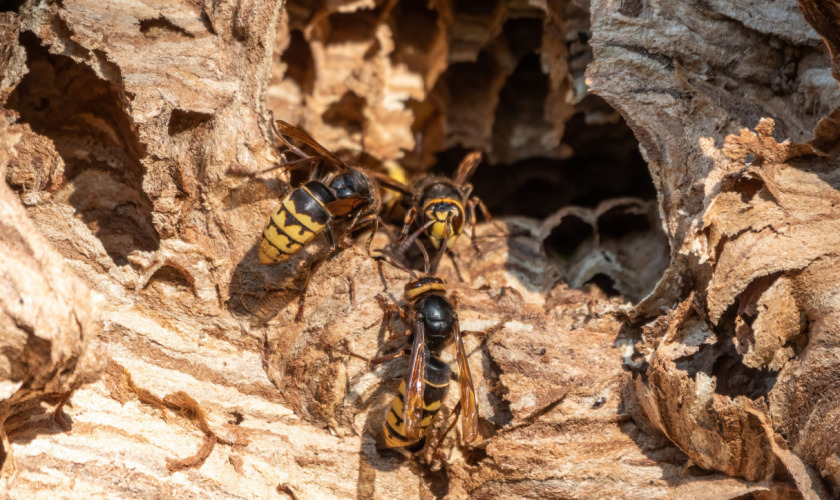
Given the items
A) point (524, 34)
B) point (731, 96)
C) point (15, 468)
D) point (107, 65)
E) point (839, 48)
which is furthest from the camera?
point (524, 34)

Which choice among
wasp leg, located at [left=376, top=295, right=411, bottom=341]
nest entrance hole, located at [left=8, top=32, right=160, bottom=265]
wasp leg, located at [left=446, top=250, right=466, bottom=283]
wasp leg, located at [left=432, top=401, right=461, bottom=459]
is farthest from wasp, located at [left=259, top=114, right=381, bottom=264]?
wasp leg, located at [left=432, top=401, right=461, bottom=459]

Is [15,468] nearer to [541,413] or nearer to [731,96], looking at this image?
[541,413]

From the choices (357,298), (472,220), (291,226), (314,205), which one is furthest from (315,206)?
(472,220)

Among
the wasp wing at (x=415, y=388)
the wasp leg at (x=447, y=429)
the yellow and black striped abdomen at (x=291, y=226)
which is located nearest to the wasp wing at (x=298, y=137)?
the yellow and black striped abdomen at (x=291, y=226)

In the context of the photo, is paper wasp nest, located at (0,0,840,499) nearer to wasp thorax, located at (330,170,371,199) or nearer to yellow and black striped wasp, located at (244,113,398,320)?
yellow and black striped wasp, located at (244,113,398,320)

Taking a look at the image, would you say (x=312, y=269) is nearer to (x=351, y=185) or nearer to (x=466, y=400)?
(x=351, y=185)

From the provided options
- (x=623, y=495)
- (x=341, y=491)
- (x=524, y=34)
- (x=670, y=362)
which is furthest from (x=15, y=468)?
(x=524, y=34)
